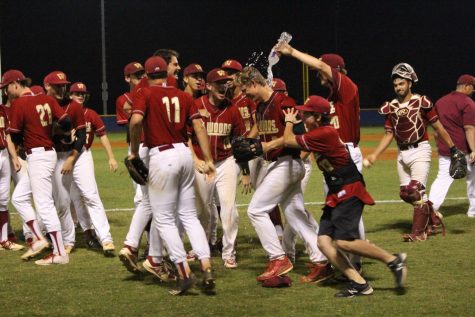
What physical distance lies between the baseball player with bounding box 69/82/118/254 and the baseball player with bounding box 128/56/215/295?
202 cm

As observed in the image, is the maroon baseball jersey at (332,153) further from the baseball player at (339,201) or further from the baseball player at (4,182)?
the baseball player at (4,182)

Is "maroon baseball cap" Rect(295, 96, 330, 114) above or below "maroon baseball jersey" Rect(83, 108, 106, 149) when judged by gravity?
above

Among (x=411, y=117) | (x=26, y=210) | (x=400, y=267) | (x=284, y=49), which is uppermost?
(x=284, y=49)

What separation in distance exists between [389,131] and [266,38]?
89.1 feet

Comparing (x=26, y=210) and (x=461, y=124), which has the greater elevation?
(x=461, y=124)

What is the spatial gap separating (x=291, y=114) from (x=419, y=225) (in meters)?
2.98

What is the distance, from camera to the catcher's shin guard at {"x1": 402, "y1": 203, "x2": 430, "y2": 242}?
8750 mm

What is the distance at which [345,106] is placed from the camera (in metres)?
7.15

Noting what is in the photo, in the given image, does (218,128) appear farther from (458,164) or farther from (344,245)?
(458,164)

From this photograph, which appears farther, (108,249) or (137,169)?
(108,249)

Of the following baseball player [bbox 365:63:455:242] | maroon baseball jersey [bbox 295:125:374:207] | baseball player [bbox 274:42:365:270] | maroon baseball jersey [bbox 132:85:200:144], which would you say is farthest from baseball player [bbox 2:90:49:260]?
baseball player [bbox 365:63:455:242]

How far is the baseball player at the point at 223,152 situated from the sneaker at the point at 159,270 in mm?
773

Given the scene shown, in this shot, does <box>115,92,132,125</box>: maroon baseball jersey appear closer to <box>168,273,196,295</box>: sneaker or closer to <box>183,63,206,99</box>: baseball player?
<box>183,63,206,99</box>: baseball player

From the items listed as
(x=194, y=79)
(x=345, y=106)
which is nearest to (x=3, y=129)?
(x=194, y=79)
